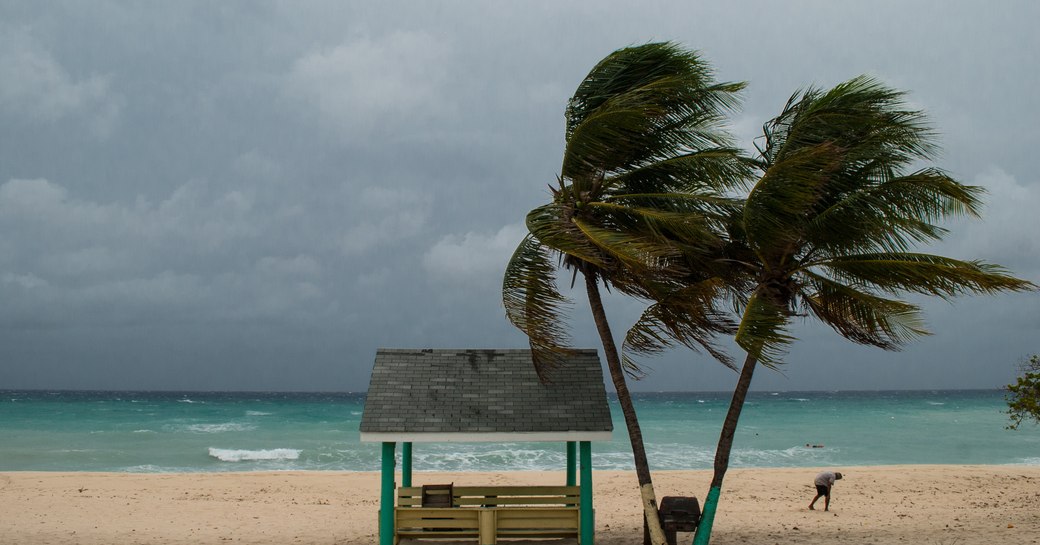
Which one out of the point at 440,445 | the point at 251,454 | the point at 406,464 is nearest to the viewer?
the point at 406,464

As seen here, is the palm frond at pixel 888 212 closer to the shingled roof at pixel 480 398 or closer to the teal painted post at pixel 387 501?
the shingled roof at pixel 480 398

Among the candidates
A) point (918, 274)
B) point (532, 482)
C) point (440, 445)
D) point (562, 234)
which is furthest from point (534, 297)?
point (440, 445)

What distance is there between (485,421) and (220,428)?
1564 inches

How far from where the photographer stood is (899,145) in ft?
32.2

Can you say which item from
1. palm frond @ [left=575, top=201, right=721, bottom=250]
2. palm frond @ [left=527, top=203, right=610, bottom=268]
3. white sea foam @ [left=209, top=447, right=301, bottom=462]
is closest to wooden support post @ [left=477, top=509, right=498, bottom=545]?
palm frond @ [left=527, top=203, right=610, bottom=268]

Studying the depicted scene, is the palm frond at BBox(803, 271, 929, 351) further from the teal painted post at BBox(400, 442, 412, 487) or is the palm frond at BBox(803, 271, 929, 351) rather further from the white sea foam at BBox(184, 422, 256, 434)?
the white sea foam at BBox(184, 422, 256, 434)

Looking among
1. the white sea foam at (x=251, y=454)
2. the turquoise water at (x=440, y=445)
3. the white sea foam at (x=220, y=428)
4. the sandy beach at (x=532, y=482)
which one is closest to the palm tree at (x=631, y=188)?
the sandy beach at (x=532, y=482)

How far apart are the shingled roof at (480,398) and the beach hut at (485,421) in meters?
0.01

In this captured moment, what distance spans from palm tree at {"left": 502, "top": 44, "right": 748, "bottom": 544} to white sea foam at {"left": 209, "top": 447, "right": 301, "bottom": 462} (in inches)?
932

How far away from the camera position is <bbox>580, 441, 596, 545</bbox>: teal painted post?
1022 cm

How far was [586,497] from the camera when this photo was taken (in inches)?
402

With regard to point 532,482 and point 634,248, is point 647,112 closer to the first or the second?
point 634,248

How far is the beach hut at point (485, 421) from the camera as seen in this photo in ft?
32.7

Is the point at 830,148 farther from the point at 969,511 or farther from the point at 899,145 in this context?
the point at 969,511
